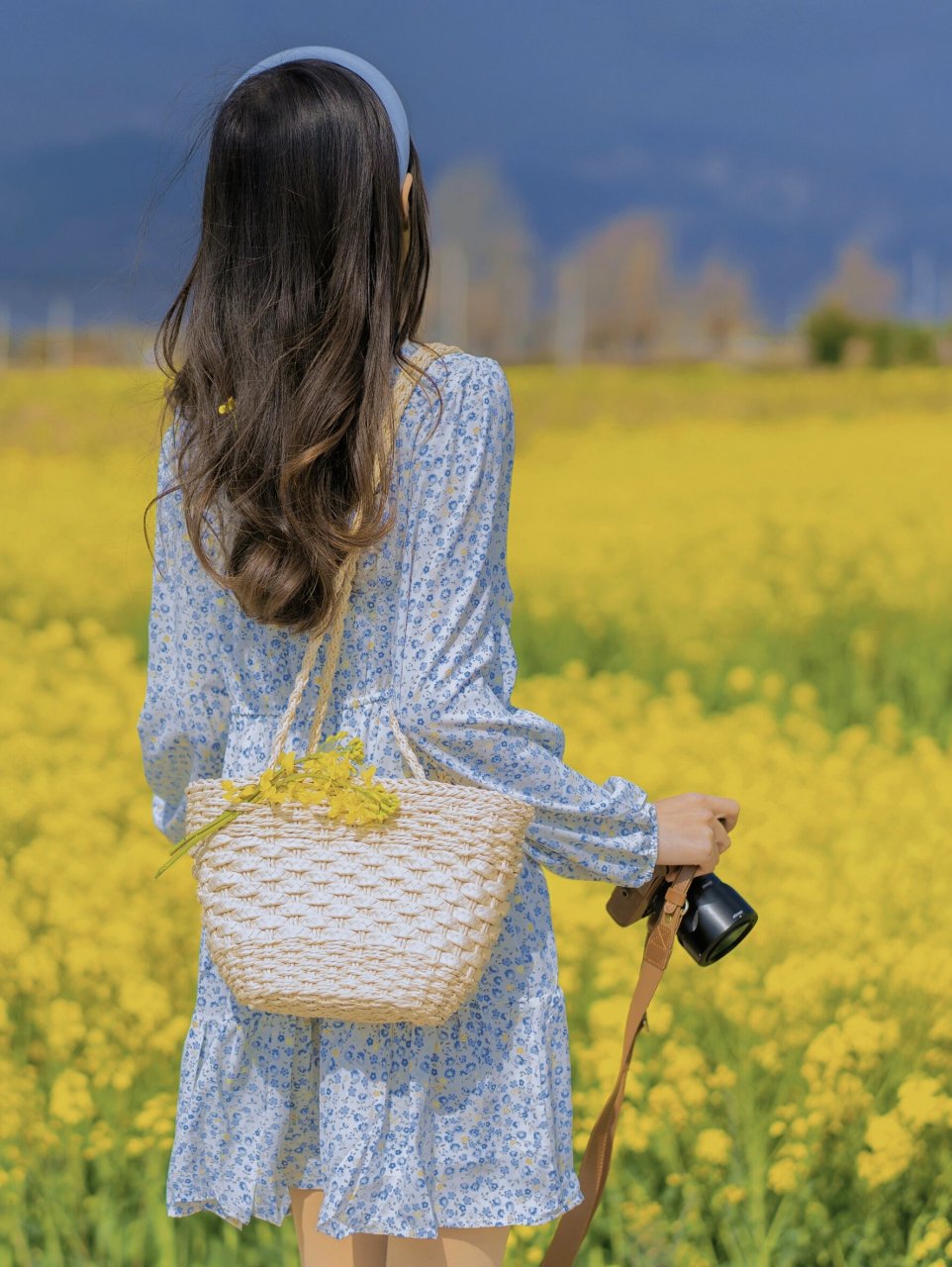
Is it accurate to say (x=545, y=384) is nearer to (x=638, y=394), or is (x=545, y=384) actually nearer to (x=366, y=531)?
(x=638, y=394)

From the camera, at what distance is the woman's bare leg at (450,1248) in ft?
4.78

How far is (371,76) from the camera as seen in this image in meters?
1.31

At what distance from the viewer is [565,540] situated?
5660 millimetres

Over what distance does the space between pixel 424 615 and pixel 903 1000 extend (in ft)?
4.86

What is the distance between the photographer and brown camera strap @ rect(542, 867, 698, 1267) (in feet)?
4.86

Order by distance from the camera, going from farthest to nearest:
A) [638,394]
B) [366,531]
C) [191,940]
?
1. [638,394]
2. [191,940]
3. [366,531]

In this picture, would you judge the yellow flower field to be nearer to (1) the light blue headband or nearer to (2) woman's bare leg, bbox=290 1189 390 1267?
(1) the light blue headband

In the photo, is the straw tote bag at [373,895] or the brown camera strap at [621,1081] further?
the brown camera strap at [621,1081]

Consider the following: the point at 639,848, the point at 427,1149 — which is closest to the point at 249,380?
A: the point at 639,848

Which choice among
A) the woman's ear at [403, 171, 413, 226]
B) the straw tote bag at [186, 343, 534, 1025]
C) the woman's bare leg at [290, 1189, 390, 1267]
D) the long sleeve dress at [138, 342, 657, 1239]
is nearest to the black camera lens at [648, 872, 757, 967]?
the long sleeve dress at [138, 342, 657, 1239]

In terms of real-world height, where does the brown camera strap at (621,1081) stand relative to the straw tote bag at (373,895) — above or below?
below

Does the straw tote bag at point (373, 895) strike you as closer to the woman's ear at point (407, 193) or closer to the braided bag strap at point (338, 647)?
the braided bag strap at point (338, 647)

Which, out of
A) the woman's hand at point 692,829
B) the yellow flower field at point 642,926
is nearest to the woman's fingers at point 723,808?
the woman's hand at point 692,829

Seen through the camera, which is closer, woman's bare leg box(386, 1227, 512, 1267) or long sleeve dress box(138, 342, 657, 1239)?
long sleeve dress box(138, 342, 657, 1239)
